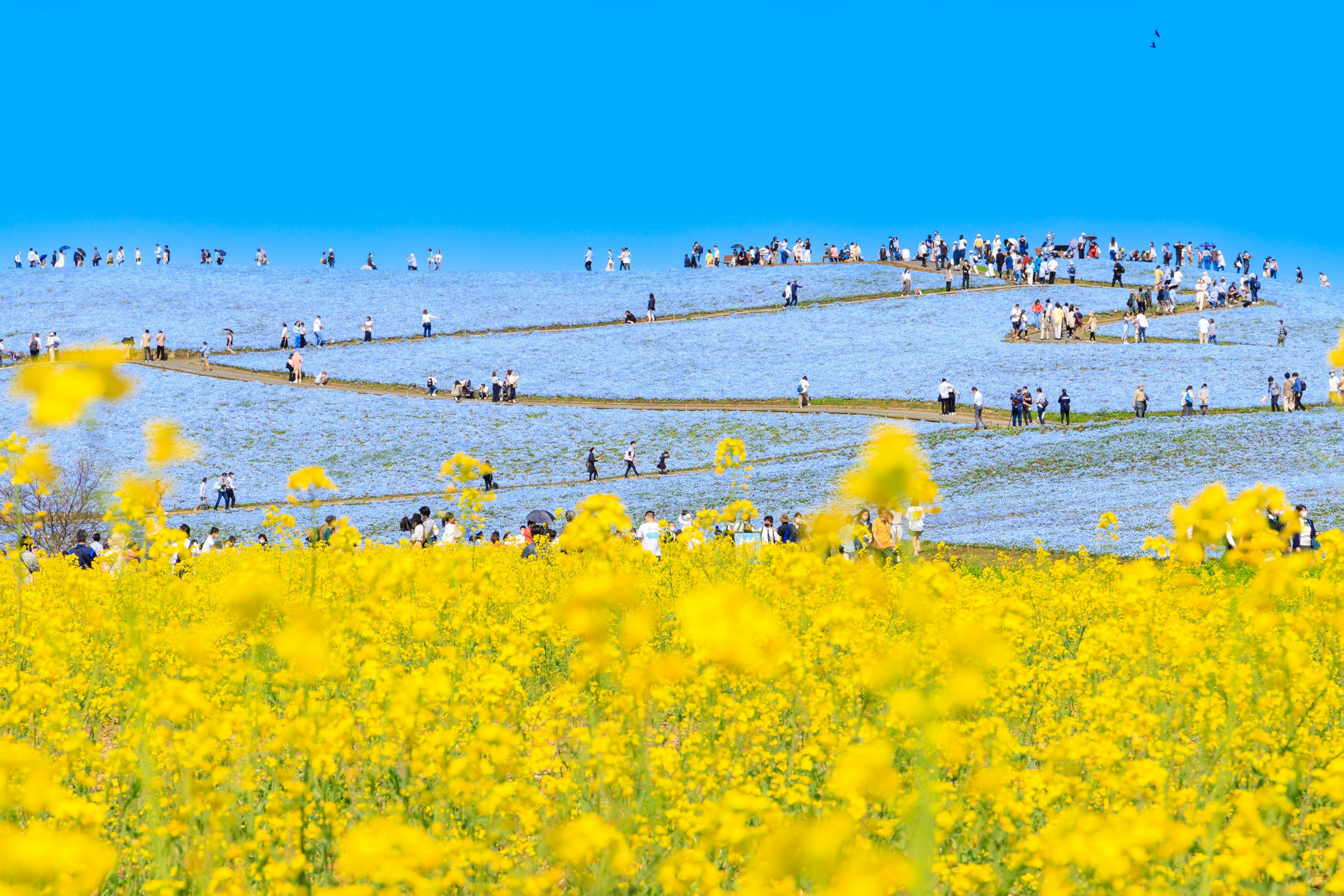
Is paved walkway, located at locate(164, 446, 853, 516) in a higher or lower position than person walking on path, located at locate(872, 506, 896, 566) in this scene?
higher

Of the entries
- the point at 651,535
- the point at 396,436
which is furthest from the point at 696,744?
the point at 396,436

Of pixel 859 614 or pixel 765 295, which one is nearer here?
pixel 859 614

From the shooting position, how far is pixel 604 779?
16.5ft

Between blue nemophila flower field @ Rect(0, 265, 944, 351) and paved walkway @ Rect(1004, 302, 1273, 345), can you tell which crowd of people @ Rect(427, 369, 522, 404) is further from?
paved walkway @ Rect(1004, 302, 1273, 345)

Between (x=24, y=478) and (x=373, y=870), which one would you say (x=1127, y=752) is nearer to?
(x=373, y=870)

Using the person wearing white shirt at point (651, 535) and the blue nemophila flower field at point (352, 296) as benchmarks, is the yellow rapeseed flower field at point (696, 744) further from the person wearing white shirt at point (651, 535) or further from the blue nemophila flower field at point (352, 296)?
the blue nemophila flower field at point (352, 296)

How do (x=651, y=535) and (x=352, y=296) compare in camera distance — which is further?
(x=352, y=296)

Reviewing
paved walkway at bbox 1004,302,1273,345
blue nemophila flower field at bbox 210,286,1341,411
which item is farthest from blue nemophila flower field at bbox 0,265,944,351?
paved walkway at bbox 1004,302,1273,345

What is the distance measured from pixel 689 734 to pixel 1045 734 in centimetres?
237

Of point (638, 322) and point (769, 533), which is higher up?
point (638, 322)

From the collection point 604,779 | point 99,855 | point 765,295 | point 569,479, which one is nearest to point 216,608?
point 604,779

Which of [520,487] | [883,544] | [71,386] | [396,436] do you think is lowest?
[883,544]

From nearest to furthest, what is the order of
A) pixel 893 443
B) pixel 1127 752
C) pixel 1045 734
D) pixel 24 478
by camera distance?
pixel 893 443 < pixel 24 478 < pixel 1127 752 < pixel 1045 734

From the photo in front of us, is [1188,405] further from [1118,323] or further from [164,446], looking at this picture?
[164,446]
